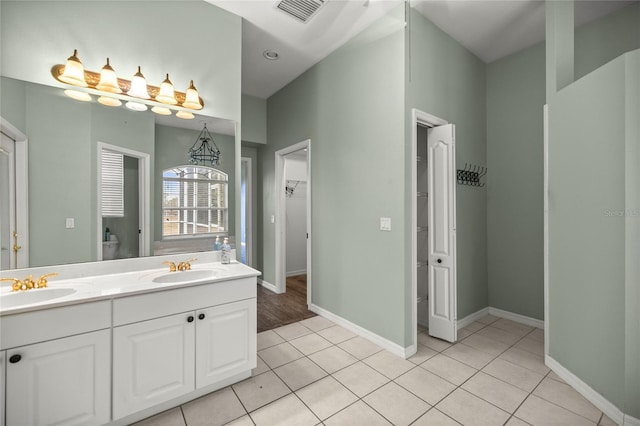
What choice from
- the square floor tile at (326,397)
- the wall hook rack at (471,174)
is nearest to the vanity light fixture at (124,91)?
the square floor tile at (326,397)

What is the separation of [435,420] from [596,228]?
1.63 meters

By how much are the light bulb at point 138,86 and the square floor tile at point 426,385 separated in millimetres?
2843

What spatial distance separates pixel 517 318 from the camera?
3145 millimetres

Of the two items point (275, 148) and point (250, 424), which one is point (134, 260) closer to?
point (250, 424)

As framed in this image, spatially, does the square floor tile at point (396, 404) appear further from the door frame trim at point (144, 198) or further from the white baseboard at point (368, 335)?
the door frame trim at point (144, 198)

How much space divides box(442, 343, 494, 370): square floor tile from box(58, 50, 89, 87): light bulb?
11.5ft

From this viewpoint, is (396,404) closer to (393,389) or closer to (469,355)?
(393,389)

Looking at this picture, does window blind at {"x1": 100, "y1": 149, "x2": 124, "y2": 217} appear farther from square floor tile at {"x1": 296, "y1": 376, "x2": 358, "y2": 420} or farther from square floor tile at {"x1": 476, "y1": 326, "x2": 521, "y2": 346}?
square floor tile at {"x1": 476, "y1": 326, "x2": 521, "y2": 346}

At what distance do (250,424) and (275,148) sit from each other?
333 centimetres

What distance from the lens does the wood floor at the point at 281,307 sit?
10.5 feet

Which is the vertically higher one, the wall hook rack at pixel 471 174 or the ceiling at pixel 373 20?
the ceiling at pixel 373 20

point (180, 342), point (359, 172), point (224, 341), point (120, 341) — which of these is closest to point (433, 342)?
point (359, 172)

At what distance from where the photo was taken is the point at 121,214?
201 cm

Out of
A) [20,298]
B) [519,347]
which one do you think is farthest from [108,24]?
[519,347]
